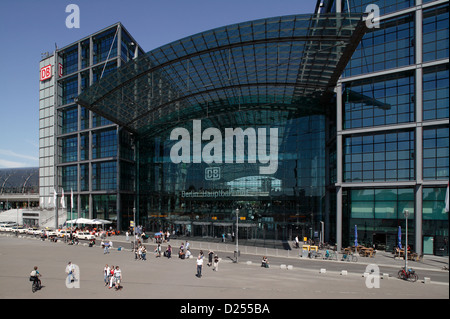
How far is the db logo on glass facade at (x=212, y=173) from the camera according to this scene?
51562 millimetres

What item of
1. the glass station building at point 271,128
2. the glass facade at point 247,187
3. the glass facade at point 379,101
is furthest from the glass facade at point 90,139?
the glass facade at point 379,101

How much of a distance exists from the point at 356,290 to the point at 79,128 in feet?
210

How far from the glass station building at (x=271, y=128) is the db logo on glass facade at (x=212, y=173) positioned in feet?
1.40

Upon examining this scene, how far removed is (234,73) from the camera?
44562 mm

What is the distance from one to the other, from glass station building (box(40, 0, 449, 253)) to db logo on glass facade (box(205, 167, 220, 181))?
1.40ft

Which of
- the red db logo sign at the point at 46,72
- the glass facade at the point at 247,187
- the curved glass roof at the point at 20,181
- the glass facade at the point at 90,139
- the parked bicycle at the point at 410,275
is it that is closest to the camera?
the parked bicycle at the point at 410,275

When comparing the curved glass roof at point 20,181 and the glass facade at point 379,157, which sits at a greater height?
the glass facade at point 379,157

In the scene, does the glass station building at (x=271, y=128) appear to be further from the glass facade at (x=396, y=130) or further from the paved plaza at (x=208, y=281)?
the paved plaza at (x=208, y=281)

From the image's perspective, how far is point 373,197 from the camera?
3847 cm

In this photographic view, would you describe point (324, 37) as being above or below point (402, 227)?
above

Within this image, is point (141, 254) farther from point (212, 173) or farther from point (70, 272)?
point (212, 173)

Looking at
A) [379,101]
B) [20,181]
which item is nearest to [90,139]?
[379,101]
